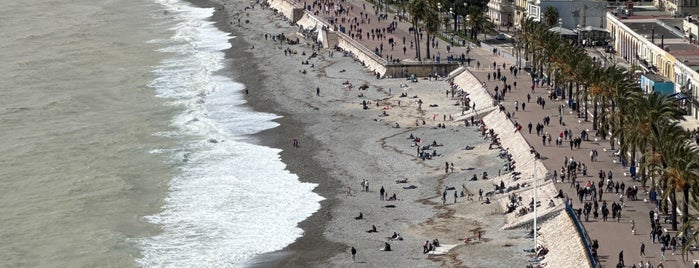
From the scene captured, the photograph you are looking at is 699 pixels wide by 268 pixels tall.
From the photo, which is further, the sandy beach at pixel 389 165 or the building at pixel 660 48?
the building at pixel 660 48

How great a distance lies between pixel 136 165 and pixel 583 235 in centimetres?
3992

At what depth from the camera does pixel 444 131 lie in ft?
364

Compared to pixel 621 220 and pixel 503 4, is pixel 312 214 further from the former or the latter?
pixel 503 4

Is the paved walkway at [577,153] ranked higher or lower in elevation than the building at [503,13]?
lower

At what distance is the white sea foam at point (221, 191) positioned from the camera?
8362cm

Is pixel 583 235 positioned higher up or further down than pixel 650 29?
further down

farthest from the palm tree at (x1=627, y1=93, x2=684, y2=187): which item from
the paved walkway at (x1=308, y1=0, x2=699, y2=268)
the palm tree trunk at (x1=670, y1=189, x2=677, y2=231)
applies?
the palm tree trunk at (x1=670, y1=189, x2=677, y2=231)

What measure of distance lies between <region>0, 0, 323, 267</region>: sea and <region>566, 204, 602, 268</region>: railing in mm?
16264

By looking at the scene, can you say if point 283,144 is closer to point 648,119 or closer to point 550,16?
point 648,119

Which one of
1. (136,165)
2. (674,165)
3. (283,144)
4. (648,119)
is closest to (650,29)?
(283,144)

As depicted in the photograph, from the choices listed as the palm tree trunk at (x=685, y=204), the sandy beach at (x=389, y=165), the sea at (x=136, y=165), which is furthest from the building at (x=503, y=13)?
the palm tree trunk at (x=685, y=204)

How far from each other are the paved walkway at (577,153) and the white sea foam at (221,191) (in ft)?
53.0

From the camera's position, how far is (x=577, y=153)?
313ft

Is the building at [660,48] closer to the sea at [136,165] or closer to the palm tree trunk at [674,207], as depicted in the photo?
the palm tree trunk at [674,207]
